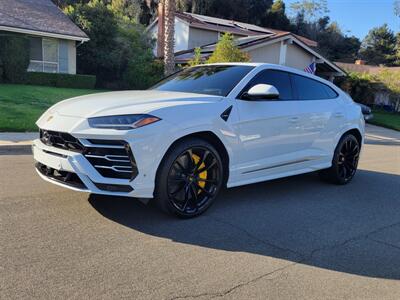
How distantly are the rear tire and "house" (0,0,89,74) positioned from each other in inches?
746

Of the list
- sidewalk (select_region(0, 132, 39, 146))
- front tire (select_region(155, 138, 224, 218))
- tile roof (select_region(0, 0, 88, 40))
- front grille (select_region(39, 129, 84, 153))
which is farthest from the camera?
tile roof (select_region(0, 0, 88, 40))

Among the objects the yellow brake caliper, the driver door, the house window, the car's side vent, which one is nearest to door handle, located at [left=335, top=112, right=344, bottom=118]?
the driver door

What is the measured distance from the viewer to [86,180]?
13.6ft

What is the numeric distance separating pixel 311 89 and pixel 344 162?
1.50 m

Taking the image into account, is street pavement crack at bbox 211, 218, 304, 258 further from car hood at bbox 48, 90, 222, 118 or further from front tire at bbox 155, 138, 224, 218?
car hood at bbox 48, 90, 222, 118

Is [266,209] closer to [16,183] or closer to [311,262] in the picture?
[311,262]

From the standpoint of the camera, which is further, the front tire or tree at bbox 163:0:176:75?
tree at bbox 163:0:176:75

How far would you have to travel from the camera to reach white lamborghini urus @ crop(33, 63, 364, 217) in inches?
163

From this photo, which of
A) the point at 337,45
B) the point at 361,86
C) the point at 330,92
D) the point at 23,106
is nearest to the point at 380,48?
the point at 337,45

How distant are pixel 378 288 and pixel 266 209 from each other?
199 cm

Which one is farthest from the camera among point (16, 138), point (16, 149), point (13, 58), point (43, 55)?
point (43, 55)

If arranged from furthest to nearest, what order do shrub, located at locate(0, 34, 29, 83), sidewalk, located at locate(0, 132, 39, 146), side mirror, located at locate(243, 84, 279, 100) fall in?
shrub, located at locate(0, 34, 29, 83) < sidewalk, located at locate(0, 132, 39, 146) < side mirror, located at locate(243, 84, 279, 100)

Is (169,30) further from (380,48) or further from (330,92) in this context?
(380,48)

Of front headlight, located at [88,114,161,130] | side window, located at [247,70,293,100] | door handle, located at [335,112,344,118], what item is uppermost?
side window, located at [247,70,293,100]
